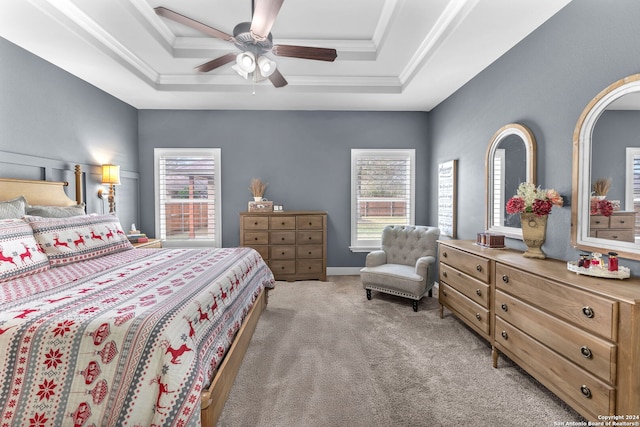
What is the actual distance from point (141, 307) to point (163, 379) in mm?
378

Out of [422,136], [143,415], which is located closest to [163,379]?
[143,415]

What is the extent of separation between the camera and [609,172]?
74.5 inches

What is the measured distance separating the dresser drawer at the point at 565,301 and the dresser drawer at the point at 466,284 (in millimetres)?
225

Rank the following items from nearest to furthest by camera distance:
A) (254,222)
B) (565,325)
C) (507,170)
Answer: (565,325) < (507,170) < (254,222)

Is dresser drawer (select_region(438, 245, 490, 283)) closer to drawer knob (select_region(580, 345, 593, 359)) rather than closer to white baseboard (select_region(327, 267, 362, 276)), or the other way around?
drawer knob (select_region(580, 345, 593, 359))

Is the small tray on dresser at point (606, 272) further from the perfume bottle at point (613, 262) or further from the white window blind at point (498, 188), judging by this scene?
the white window blind at point (498, 188)

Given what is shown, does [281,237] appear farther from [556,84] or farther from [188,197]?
[556,84]

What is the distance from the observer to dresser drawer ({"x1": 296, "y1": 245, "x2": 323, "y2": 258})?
4.57m

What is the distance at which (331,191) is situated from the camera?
197 inches

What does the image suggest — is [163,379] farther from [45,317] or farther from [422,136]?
[422,136]

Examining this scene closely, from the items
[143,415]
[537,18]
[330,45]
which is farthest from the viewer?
[330,45]

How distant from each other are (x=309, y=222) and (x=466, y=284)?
2445 millimetres

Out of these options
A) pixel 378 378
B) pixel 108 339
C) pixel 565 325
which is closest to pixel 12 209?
pixel 108 339

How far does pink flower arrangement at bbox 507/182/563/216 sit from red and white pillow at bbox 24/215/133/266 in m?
3.45
